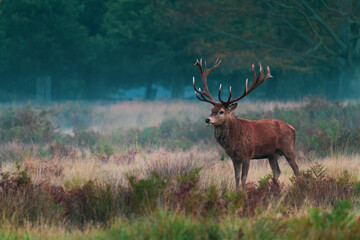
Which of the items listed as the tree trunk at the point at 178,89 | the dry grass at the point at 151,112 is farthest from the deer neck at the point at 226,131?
the tree trunk at the point at 178,89

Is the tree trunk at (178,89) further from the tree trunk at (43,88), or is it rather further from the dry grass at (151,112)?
the dry grass at (151,112)

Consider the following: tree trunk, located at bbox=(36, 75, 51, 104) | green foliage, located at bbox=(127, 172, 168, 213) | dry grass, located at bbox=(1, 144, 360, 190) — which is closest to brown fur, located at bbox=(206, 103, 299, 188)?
dry grass, located at bbox=(1, 144, 360, 190)

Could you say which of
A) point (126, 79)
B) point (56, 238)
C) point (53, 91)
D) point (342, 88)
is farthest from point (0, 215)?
point (126, 79)

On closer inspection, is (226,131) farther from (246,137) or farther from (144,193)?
(144,193)

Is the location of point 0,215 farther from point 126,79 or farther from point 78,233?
point 126,79

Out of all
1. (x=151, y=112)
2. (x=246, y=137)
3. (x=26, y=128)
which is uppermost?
(x=246, y=137)

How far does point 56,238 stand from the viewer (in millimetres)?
5324

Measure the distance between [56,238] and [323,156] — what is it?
8.07 m

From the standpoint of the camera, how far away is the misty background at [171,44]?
28500mm

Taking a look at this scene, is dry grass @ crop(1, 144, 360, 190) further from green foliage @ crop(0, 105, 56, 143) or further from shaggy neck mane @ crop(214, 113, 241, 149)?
green foliage @ crop(0, 105, 56, 143)

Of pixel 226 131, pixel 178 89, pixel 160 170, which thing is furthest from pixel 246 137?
pixel 178 89

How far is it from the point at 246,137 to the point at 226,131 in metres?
0.34

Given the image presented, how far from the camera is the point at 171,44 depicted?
127 ft

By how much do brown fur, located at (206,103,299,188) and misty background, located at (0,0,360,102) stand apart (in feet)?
46.4
